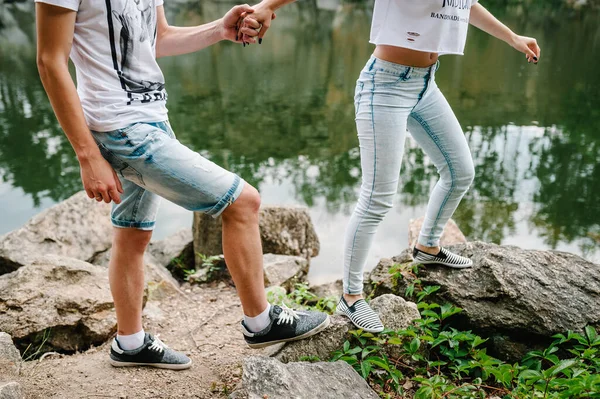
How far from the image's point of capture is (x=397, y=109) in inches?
94.0

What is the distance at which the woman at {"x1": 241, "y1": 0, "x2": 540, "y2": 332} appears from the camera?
230cm

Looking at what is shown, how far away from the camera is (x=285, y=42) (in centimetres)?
2309

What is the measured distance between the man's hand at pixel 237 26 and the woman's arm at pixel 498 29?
1.13 metres

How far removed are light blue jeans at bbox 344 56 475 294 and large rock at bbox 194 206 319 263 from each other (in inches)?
98.4

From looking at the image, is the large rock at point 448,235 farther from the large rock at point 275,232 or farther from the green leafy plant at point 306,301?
the green leafy plant at point 306,301

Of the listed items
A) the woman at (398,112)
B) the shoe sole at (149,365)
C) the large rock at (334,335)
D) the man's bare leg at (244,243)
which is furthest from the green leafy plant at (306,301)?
the man's bare leg at (244,243)

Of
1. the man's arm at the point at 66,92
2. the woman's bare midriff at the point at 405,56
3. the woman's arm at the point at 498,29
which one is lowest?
the man's arm at the point at 66,92

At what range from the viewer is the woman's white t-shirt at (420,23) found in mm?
2283

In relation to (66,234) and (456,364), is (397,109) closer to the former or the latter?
(456,364)

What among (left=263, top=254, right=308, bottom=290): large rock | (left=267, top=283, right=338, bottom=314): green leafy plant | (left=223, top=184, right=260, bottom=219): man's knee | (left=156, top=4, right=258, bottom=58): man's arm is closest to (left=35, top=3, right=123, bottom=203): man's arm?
(left=223, top=184, right=260, bottom=219): man's knee

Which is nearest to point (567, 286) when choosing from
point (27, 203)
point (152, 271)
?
point (152, 271)

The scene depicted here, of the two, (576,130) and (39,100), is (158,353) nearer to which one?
(576,130)

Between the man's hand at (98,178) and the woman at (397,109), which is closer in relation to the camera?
the man's hand at (98,178)

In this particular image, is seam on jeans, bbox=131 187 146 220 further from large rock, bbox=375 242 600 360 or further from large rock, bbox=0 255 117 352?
large rock, bbox=375 242 600 360
